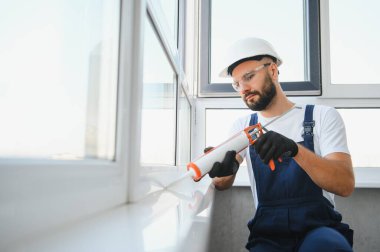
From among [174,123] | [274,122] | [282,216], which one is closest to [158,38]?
[174,123]

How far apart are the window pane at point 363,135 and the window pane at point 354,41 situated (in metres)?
0.23

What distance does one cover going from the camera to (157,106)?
97cm

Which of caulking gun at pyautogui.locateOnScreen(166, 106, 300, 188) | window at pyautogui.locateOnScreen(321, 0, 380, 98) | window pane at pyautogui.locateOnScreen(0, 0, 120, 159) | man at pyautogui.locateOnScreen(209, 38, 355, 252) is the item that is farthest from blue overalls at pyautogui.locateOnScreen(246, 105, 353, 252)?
window at pyautogui.locateOnScreen(321, 0, 380, 98)

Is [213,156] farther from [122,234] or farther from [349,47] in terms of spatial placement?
[349,47]

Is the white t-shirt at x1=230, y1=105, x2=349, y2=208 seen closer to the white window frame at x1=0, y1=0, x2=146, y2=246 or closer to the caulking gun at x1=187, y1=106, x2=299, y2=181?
the caulking gun at x1=187, y1=106, x2=299, y2=181

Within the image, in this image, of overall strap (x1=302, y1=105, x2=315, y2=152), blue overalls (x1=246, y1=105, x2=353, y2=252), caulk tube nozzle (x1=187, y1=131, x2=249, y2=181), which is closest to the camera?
caulk tube nozzle (x1=187, y1=131, x2=249, y2=181)

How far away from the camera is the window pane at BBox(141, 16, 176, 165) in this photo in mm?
791

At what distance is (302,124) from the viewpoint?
4.04ft

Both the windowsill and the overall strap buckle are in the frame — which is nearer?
the windowsill

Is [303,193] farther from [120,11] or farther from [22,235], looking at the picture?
[22,235]

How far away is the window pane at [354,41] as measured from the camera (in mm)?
1968

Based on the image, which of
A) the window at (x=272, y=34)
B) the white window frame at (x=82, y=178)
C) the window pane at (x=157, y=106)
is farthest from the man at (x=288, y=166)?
the window at (x=272, y=34)

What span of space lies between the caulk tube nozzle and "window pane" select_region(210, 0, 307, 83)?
1.13 metres

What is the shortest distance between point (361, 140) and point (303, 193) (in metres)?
1.13
